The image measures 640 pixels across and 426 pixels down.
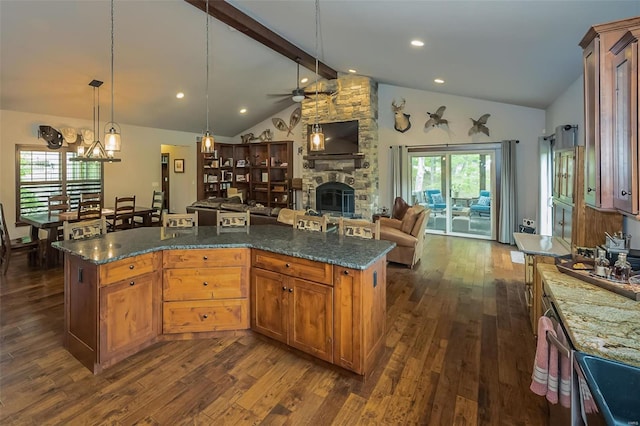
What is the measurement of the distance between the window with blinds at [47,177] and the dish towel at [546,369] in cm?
791

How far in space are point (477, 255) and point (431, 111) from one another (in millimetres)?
3658

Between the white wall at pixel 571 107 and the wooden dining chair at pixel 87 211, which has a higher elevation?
the white wall at pixel 571 107

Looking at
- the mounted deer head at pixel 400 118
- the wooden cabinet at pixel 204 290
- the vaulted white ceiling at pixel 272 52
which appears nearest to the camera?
the wooden cabinet at pixel 204 290

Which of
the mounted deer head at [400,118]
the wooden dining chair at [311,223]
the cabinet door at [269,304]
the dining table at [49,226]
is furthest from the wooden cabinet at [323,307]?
the mounted deer head at [400,118]

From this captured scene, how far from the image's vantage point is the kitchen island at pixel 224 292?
240 centimetres

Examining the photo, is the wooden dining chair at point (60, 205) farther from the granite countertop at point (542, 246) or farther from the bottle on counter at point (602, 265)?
the bottle on counter at point (602, 265)

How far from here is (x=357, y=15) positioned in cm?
382

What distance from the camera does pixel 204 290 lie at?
291 centimetres

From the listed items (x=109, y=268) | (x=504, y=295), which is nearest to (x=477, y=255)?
(x=504, y=295)

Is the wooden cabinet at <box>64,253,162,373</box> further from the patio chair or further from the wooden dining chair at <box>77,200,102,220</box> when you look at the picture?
the patio chair

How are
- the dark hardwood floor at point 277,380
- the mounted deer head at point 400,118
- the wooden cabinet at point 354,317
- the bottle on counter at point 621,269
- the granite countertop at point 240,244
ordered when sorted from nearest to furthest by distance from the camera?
the bottle on counter at point 621,269 < the dark hardwood floor at point 277,380 < the wooden cabinet at point 354,317 < the granite countertop at point 240,244 < the mounted deer head at point 400,118

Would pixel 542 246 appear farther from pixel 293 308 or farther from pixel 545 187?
pixel 545 187

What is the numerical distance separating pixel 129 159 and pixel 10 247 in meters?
4.13

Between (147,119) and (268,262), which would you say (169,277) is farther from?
(147,119)
